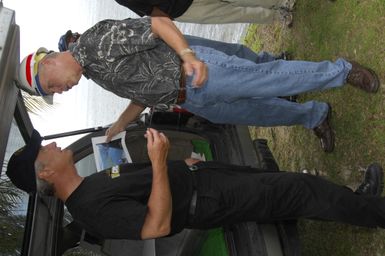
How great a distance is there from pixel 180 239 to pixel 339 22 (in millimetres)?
1762

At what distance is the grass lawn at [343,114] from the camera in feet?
9.03

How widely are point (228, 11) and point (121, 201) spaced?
184 centimetres

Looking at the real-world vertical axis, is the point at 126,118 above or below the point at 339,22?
below

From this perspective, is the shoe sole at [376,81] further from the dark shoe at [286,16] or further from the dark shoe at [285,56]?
the dark shoe at [286,16]

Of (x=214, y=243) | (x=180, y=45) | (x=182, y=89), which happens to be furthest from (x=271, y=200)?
(x=180, y=45)

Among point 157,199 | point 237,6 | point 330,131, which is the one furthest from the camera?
point 237,6

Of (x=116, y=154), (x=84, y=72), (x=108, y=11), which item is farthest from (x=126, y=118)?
(x=108, y=11)

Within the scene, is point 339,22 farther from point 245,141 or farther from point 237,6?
point 245,141

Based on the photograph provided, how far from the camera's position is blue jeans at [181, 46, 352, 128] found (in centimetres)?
232

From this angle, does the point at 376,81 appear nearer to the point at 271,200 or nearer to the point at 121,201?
the point at 271,200

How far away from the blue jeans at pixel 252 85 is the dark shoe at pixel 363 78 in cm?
5

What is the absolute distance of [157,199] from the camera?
6.48ft

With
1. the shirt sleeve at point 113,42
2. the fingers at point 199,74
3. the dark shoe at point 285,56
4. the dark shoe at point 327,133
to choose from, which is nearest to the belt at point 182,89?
the shirt sleeve at point 113,42

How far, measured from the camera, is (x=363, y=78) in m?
2.69
